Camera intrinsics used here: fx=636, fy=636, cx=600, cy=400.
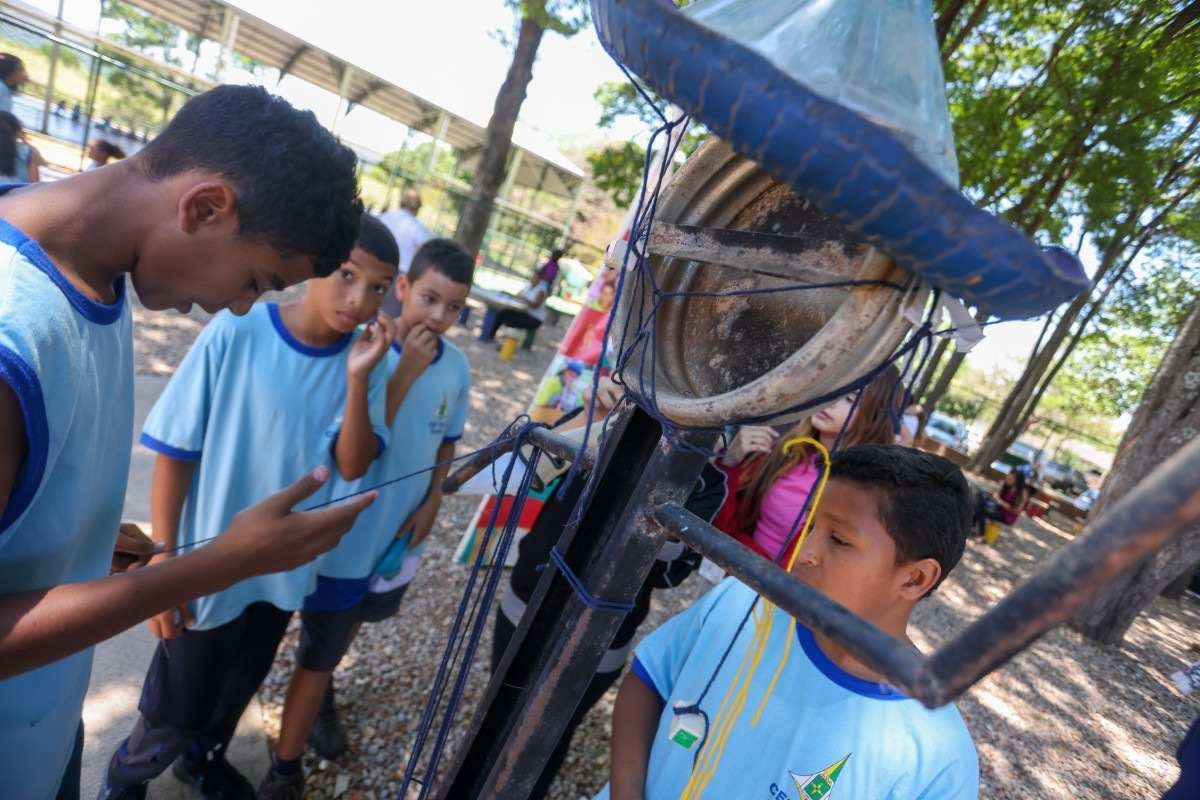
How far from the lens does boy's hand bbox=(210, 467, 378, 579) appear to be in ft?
4.14

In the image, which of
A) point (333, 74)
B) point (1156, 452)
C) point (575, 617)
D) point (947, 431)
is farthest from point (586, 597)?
point (947, 431)

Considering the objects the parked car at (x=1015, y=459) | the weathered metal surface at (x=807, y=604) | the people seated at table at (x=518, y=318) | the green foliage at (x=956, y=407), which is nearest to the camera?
the weathered metal surface at (x=807, y=604)

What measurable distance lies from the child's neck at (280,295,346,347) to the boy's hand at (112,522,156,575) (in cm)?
71

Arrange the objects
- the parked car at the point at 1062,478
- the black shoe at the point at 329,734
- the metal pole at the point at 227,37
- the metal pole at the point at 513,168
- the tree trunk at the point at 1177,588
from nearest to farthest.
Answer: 1. the black shoe at the point at 329,734
2. the tree trunk at the point at 1177,588
3. the metal pole at the point at 227,37
4. the metal pole at the point at 513,168
5. the parked car at the point at 1062,478

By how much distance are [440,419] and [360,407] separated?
20.0 inches

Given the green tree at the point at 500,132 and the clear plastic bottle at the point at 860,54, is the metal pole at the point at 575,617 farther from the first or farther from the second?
the green tree at the point at 500,132

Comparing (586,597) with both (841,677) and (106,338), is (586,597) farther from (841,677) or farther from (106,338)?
(106,338)

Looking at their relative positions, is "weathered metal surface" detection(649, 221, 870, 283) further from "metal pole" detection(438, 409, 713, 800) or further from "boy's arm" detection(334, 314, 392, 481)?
"boy's arm" detection(334, 314, 392, 481)

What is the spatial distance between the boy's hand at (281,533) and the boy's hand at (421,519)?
3.60 feet

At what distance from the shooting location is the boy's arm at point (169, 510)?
1911 mm

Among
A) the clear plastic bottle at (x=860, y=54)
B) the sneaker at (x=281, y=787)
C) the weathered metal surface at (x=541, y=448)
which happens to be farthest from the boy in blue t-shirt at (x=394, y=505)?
the clear plastic bottle at (x=860, y=54)

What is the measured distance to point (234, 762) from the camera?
2531 millimetres

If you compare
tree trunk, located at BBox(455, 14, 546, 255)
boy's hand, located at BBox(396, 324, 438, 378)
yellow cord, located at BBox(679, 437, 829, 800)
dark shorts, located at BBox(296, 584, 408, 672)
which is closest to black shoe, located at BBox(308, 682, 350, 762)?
dark shorts, located at BBox(296, 584, 408, 672)

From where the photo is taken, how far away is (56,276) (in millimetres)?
982
